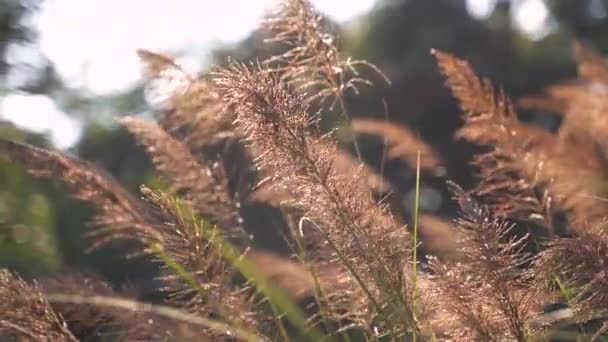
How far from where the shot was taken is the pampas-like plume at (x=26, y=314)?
6.60ft

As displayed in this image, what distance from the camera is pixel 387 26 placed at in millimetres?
13836

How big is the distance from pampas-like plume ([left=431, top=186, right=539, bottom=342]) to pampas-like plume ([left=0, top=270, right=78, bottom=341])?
2.10 ft

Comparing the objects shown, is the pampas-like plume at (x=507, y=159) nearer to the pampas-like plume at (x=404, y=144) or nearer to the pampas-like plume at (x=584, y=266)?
the pampas-like plume at (x=404, y=144)

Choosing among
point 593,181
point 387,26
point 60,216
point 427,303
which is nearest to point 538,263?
point 427,303

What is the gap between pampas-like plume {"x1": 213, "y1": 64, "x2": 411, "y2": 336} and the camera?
6.36ft

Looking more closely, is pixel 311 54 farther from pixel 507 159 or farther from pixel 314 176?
pixel 507 159

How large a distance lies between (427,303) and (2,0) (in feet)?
8.84

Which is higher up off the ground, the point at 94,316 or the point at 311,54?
the point at 311,54

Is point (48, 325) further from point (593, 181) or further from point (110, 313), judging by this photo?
point (593, 181)

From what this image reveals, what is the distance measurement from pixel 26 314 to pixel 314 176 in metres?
0.52

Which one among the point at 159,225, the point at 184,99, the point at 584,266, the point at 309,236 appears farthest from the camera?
the point at 184,99

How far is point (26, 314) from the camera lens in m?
2.02

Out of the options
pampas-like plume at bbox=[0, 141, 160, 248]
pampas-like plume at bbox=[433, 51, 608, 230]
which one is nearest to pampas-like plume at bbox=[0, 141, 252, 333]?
pampas-like plume at bbox=[0, 141, 160, 248]

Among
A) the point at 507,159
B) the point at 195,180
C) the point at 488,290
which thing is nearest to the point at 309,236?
the point at 195,180
